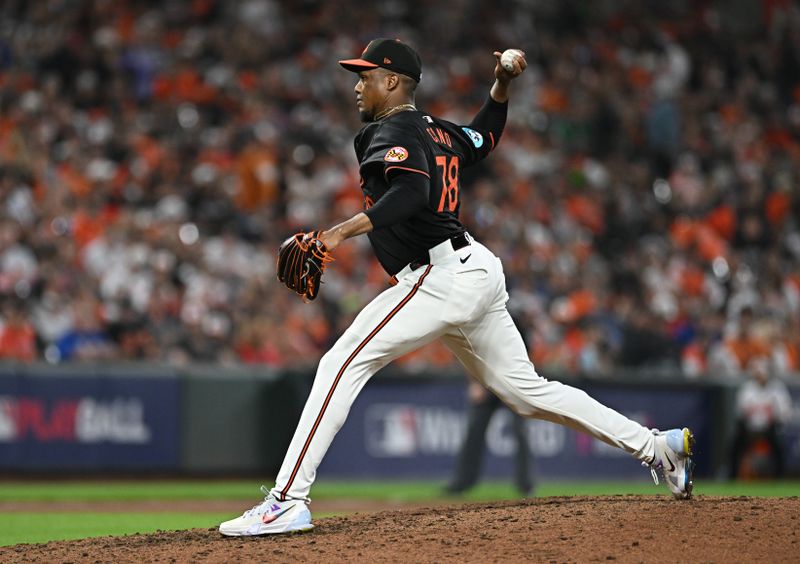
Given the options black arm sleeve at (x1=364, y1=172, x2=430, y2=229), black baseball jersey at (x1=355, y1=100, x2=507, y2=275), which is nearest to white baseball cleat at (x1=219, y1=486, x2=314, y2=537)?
black baseball jersey at (x1=355, y1=100, x2=507, y2=275)

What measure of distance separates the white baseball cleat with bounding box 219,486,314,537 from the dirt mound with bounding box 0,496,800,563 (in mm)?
43

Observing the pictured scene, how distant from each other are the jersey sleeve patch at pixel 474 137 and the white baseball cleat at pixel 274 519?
1849mm

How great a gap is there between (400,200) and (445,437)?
812 cm

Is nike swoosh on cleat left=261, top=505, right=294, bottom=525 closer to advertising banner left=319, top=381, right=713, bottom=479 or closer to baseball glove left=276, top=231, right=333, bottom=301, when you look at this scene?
baseball glove left=276, top=231, right=333, bottom=301

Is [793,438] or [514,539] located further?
[793,438]

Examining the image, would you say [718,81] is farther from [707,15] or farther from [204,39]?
[204,39]

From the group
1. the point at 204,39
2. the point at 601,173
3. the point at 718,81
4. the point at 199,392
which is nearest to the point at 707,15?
the point at 718,81

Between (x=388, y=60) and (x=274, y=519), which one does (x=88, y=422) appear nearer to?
(x=274, y=519)

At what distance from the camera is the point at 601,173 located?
17.5 m

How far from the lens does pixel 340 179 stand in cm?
1525

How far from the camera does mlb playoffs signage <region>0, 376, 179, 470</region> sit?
37.9ft

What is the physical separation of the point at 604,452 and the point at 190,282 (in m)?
4.84

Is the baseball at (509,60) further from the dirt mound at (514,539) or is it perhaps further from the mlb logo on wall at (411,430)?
the mlb logo on wall at (411,430)

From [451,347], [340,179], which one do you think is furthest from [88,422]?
[451,347]
